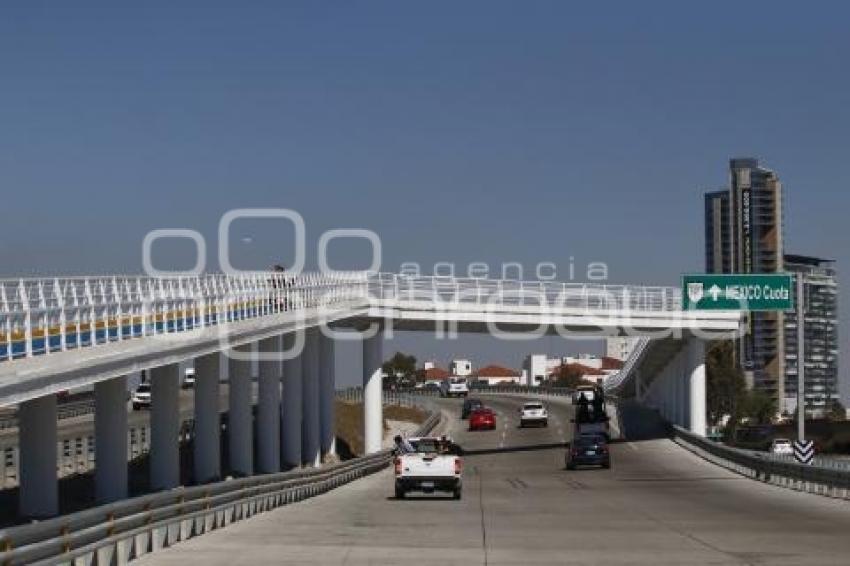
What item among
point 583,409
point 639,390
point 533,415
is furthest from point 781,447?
point 639,390

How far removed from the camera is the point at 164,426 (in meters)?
41.3

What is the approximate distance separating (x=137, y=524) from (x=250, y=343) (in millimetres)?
28849

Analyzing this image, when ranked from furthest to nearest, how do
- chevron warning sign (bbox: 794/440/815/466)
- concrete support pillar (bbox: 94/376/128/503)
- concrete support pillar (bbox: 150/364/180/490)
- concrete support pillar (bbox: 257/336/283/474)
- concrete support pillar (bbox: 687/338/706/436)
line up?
concrete support pillar (bbox: 687/338/706/436), concrete support pillar (bbox: 257/336/283/474), chevron warning sign (bbox: 794/440/815/466), concrete support pillar (bbox: 150/364/180/490), concrete support pillar (bbox: 94/376/128/503)

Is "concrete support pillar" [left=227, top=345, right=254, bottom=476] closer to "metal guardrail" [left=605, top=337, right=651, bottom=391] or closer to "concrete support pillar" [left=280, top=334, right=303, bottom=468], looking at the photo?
"concrete support pillar" [left=280, top=334, right=303, bottom=468]

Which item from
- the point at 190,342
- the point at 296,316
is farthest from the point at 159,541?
the point at 296,316

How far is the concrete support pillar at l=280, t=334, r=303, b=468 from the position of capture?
65938 millimetres

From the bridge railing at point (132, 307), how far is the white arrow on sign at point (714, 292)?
2135 centimetres

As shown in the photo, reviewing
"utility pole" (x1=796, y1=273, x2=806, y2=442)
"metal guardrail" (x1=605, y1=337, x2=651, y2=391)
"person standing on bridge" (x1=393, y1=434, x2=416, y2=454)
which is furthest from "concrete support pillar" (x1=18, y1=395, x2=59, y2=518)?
"metal guardrail" (x1=605, y1=337, x2=651, y2=391)

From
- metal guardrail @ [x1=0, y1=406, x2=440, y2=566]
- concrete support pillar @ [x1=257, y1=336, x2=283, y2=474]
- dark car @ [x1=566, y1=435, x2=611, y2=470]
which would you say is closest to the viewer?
metal guardrail @ [x1=0, y1=406, x2=440, y2=566]

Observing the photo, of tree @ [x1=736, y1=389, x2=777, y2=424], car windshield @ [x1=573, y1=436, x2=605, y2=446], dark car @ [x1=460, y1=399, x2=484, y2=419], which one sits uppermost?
car windshield @ [x1=573, y1=436, x2=605, y2=446]

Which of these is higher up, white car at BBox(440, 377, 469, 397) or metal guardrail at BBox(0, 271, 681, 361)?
metal guardrail at BBox(0, 271, 681, 361)

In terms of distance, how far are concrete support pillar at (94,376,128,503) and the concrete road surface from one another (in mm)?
3796

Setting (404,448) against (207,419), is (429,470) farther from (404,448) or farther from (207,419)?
(207,419)

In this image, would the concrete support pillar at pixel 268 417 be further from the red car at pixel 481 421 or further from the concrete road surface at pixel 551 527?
the red car at pixel 481 421
